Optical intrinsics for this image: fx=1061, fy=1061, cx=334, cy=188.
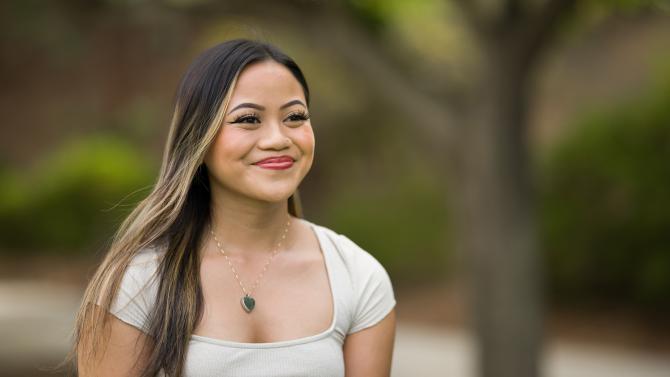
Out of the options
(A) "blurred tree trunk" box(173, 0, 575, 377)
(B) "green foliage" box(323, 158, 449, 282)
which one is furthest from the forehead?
(B) "green foliage" box(323, 158, 449, 282)

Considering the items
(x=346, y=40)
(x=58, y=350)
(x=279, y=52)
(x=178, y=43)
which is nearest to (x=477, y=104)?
(x=346, y=40)

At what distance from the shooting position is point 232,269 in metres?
2.50

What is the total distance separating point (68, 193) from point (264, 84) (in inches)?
623

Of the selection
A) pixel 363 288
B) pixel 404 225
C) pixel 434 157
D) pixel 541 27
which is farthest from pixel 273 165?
pixel 404 225

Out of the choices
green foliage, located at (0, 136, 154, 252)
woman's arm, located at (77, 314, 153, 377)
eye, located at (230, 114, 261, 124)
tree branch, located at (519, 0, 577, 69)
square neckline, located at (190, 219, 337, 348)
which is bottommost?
green foliage, located at (0, 136, 154, 252)

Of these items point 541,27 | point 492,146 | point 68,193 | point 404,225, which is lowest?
point 68,193

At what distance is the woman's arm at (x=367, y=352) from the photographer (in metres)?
2.53

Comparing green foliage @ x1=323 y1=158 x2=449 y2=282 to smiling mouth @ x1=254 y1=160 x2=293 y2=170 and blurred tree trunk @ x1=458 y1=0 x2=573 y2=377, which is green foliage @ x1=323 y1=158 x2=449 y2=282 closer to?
blurred tree trunk @ x1=458 y1=0 x2=573 y2=377

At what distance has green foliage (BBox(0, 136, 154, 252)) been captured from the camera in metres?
17.1

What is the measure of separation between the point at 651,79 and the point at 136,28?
10.0m

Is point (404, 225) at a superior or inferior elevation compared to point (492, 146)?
inferior

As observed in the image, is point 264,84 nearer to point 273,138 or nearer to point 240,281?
point 273,138

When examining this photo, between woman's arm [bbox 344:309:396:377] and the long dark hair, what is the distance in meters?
0.38

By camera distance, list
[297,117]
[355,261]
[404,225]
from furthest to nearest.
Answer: [404,225], [355,261], [297,117]
